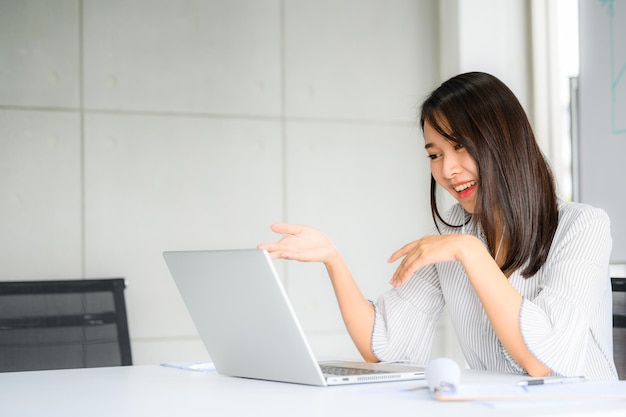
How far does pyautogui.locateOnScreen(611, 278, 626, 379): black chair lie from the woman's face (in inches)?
15.7

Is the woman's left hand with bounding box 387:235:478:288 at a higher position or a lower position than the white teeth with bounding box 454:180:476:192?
lower

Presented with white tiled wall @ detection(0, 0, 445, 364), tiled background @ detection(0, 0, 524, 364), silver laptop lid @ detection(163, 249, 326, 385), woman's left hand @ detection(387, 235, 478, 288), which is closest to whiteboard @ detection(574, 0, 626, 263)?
tiled background @ detection(0, 0, 524, 364)

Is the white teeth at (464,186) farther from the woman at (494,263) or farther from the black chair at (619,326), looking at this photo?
the black chair at (619,326)

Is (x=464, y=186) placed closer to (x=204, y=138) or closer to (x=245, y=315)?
(x=245, y=315)

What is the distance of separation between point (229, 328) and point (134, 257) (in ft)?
6.10

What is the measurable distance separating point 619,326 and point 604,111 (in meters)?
1.42

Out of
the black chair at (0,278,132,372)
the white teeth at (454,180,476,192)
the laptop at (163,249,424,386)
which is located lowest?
the black chair at (0,278,132,372)

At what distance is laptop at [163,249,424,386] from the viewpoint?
129cm

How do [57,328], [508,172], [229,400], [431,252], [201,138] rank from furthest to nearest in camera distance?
[201,138]
[57,328]
[508,172]
[431,252]
[229,400]

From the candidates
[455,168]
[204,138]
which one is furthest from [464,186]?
[204,138]

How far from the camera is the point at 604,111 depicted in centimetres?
311

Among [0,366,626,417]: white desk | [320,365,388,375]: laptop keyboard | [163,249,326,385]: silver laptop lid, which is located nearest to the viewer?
[0,366,626,417]: white desk

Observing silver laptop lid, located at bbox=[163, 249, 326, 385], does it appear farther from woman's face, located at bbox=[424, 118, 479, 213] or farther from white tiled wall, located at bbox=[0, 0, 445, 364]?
white tiled wall, located at bbox=[0, 0, 445, 364]

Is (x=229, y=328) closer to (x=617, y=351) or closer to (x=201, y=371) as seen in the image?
(x=201, y=371)
